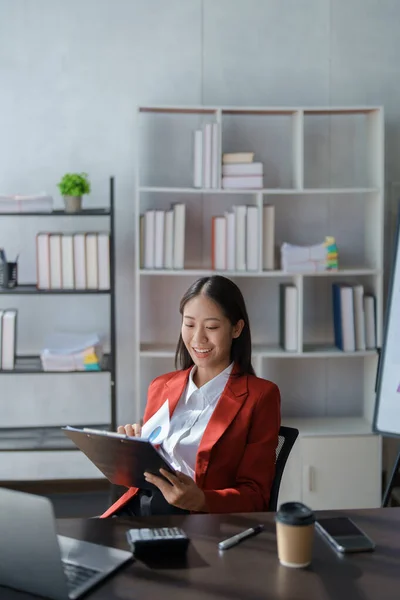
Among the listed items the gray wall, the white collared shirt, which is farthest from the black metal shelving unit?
the white collared shirt

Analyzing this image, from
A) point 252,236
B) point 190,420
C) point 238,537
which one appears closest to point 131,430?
point 190,420

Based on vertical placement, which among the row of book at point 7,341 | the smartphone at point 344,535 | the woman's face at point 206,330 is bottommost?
the smartphone at point 344,535

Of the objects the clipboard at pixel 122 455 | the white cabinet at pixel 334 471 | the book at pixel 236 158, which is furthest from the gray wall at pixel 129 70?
the clipboard at pixel 122 455

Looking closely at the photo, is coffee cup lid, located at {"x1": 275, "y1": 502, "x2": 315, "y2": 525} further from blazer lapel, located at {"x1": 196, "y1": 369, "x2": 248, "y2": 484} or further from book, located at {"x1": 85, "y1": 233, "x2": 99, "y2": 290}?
book, located at {"x1": 85, "y1": 233, "x2": 99, "y2": 290}

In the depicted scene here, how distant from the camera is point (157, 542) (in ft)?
5.12

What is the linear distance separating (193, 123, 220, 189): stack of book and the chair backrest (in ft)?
6.13

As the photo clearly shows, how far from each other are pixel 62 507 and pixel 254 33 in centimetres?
259

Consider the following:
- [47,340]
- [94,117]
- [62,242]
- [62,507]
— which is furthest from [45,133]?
[62,507]

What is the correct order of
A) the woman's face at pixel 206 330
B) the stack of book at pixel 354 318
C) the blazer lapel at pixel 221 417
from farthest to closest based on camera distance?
the stack of book at pixel 354 318 < the woman's face at pixel 206 330 < the blazer lapel at pixel 221 417

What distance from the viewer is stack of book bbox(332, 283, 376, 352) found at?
3.96 metres

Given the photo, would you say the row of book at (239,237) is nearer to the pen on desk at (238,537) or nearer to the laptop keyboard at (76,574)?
the pen on desk at (238,537)

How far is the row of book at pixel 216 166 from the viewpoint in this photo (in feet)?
12.6

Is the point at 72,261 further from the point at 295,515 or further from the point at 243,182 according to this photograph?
the point at 295,515

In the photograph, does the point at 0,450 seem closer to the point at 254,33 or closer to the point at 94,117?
the point at 94,117
